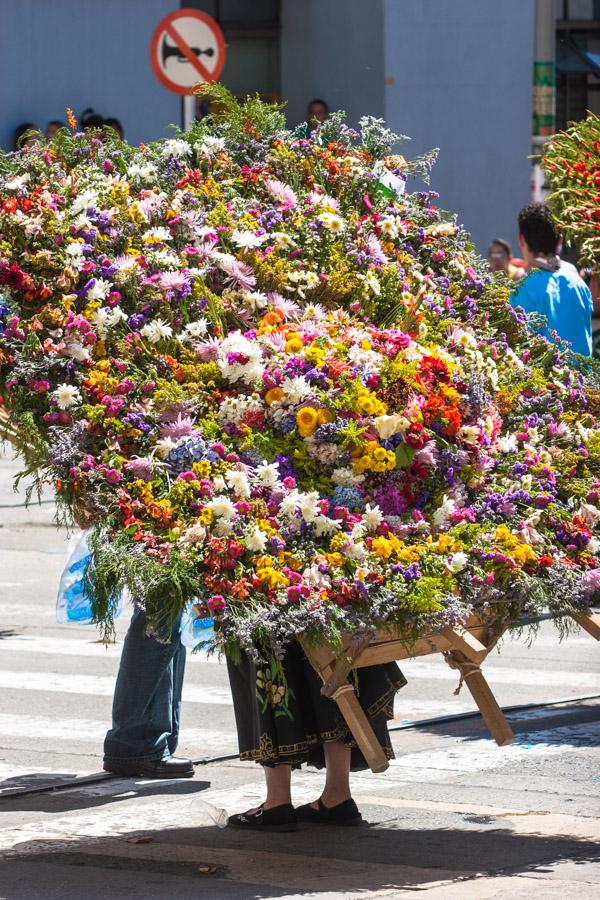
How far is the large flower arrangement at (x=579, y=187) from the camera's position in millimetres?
6758

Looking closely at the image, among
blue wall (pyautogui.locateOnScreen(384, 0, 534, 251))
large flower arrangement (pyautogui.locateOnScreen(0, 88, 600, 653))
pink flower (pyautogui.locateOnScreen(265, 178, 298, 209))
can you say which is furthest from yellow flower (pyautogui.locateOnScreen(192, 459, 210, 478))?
blue wall (pyautogui.locateOnScreen(384, 0, 534, 251))

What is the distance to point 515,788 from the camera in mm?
6551

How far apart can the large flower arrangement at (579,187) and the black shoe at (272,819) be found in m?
2.39

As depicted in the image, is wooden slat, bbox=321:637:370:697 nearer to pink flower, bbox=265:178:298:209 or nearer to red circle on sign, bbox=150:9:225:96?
pink flower, bbox=265:178:298:209

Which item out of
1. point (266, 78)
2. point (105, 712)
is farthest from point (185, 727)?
point (266, 78)

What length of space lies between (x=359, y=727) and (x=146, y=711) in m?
1.55

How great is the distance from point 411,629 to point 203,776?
72.3 inches

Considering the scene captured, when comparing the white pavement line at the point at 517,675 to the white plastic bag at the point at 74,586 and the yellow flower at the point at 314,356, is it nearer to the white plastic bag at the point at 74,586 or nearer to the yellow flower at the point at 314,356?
the white plastic bag at the point at 74,586

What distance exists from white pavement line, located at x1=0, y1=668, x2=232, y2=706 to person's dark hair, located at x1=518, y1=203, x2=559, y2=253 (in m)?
2.55

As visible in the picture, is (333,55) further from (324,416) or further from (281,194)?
(324,416)

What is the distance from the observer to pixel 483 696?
18.6 feet

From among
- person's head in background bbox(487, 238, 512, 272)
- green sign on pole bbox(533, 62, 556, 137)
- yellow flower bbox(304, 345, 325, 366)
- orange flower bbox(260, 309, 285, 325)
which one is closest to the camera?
yellow flower bbox(304, 345, 325, 366)

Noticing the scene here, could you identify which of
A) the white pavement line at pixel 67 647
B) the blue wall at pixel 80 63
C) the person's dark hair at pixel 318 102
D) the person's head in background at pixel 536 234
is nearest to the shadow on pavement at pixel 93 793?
the white pavement line at pixel 67 647

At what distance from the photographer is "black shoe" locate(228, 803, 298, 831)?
5938mm
